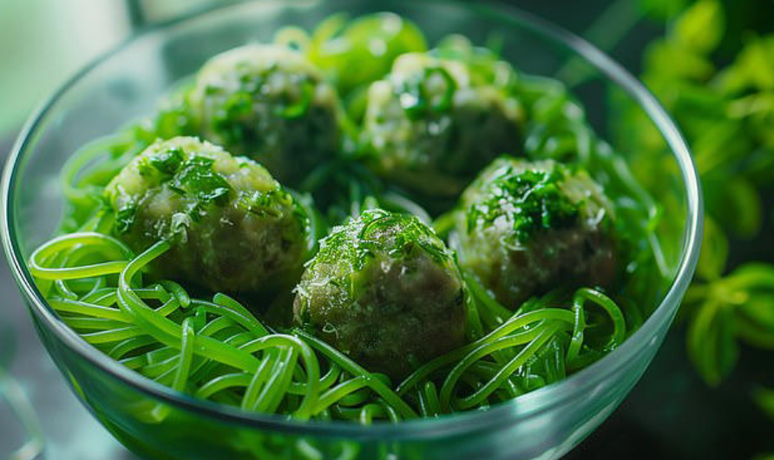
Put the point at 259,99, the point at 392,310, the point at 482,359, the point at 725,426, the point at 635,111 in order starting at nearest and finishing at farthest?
the point at 392,310
the point at 482,359
the point at 259,99
the point at 635,111
the point at 725,426

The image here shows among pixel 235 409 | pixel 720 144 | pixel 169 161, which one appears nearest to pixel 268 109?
pixel 169 161

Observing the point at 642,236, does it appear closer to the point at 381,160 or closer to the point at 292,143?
the point at 381,160

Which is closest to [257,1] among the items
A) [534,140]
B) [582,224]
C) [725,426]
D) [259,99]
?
[259,99]

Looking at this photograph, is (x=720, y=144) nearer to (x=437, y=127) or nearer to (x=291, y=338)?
(x=437, y=127)

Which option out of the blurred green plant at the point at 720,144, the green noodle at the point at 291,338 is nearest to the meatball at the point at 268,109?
the green noodle at the point at 291,338

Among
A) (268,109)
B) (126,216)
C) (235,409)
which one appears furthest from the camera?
(268,109)

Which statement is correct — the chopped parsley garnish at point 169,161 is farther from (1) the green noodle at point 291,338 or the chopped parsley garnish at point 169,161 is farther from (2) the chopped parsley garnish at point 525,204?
(2) the chopped parsley garnish at point 525,204
